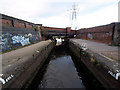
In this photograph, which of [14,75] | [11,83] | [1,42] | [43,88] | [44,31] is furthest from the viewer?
[44,31]

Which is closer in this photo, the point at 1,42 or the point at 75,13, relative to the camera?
the point at 1,42

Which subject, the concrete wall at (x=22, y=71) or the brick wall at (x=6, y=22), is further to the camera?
the brick wall at (x=6, y=22)

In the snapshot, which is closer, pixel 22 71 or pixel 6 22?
pixel 22 71

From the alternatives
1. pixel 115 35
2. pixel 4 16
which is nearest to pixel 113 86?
pixel 115 35

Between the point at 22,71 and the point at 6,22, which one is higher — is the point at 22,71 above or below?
below

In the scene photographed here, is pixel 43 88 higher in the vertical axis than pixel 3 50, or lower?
lower

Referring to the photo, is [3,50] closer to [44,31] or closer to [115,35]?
[115,35]

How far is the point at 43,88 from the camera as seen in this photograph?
444cm

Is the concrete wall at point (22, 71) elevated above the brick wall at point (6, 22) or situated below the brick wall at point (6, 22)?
below

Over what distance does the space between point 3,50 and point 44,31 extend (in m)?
15.9

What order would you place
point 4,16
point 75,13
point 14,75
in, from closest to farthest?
point 14,75, point 4,16, point 75,13

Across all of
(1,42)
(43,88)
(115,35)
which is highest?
(115,35)

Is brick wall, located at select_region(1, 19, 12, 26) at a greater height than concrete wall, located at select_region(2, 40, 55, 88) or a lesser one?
greater

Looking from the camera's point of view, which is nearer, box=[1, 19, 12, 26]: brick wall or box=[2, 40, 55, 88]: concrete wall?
box=[2, 40, 55, 88]: concrete wall
